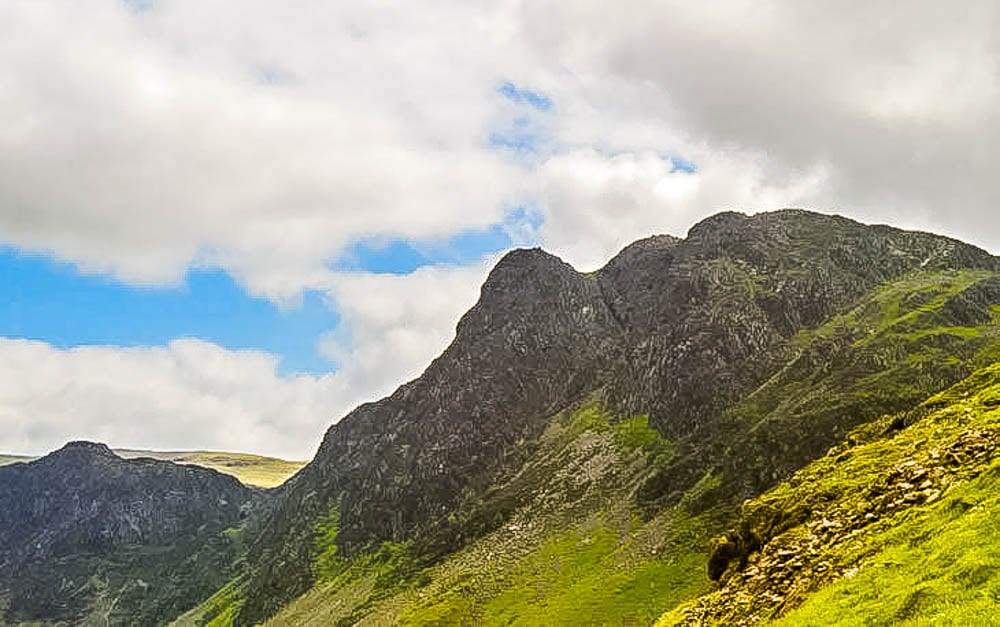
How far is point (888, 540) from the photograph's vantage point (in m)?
37.7

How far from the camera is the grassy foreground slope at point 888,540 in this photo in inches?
1240

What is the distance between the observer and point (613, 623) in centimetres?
18238

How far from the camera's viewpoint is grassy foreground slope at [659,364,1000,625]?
3148 centimetres

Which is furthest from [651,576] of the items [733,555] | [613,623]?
[733,555]

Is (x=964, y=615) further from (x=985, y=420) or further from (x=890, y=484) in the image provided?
(x=985, y=420)

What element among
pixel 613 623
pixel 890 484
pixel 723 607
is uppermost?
pixel 890 484

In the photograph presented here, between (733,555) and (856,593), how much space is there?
91.3 ft

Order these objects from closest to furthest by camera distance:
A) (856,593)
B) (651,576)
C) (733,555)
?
(856,593) < (733,555) < (651,576)

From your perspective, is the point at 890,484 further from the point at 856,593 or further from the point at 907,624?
the point at 907,624

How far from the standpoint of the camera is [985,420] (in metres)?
44.8

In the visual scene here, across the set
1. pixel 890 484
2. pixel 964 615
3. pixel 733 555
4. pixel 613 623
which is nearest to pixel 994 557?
pixel 964 615

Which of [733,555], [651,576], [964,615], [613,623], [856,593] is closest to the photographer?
[964,615]

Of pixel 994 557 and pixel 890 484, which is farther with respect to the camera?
pixel 890 484

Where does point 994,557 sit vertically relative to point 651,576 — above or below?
above
